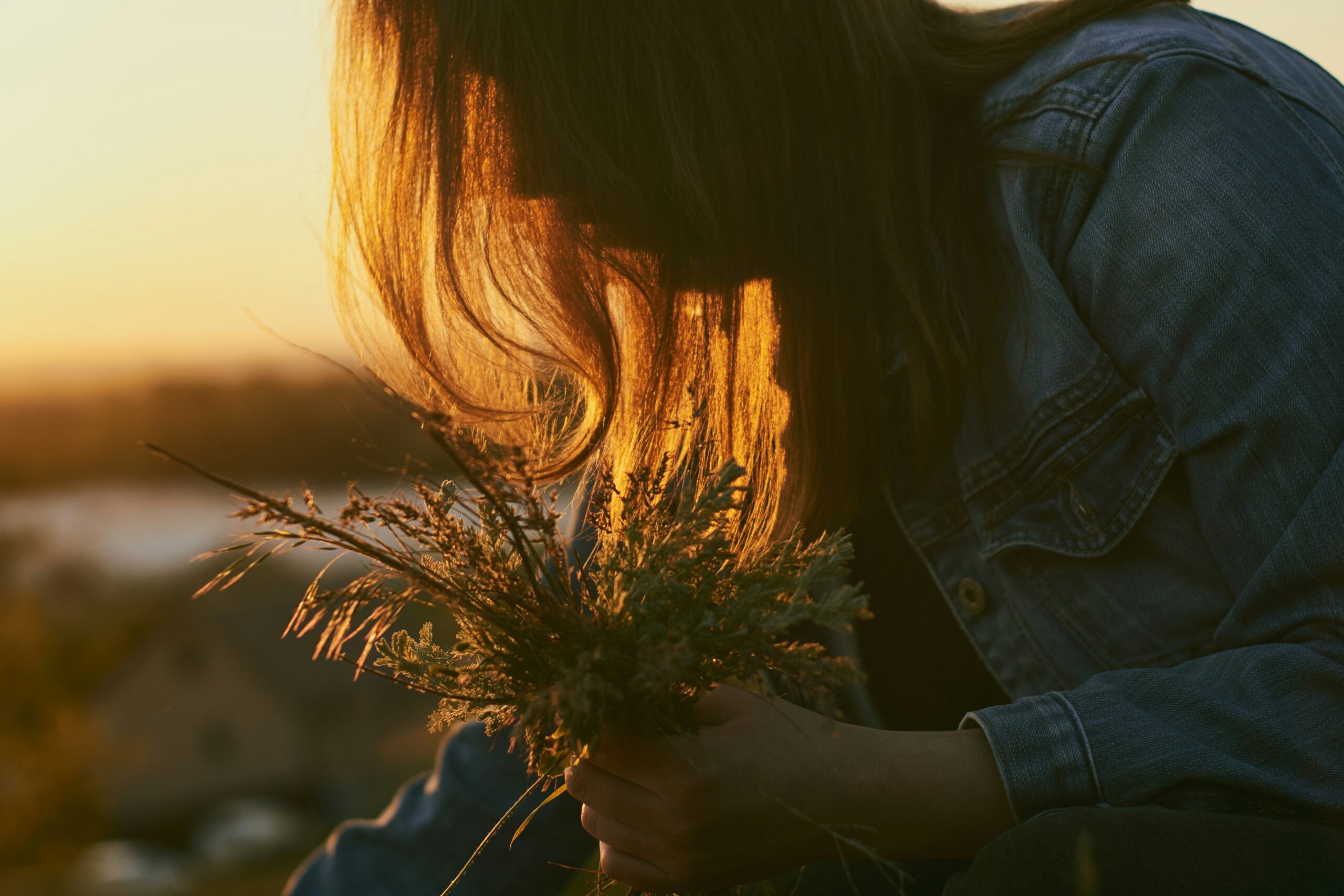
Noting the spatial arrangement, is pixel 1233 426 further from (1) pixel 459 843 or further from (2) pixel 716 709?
(1) pixel 459 843

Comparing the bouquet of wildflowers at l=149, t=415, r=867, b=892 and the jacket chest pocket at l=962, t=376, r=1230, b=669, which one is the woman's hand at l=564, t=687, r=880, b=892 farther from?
the jacket chest pocket at l=962, t=376, r=1230, b=669

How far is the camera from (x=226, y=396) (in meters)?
10.0

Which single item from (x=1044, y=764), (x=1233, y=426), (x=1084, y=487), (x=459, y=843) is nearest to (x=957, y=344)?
(x=1084, y=487)

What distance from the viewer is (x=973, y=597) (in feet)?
5.30

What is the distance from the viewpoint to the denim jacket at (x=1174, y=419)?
1.12 meters

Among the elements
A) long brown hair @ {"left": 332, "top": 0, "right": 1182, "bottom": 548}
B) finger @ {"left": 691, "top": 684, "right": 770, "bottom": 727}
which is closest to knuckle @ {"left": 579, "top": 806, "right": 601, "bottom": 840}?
finger @ {"left": 691, "top": 684, "right": 770, "bottom": 727}

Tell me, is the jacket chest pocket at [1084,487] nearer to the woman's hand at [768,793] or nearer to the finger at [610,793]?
the woman's hand at [768,793]

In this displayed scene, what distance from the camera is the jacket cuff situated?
3.76ft

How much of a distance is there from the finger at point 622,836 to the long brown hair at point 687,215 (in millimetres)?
483

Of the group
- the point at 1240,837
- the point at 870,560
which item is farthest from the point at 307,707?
the point at 1240,837

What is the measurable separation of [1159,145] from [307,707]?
513 inches

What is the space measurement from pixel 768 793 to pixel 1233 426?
747 mm

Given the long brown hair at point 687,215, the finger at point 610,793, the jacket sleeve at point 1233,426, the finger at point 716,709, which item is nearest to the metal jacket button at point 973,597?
the long brown hair at point 687,215

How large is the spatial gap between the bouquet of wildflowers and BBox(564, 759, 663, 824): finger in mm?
29
